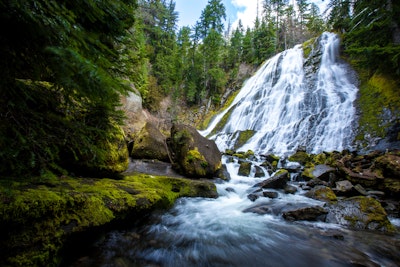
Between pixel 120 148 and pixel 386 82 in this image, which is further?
pixel 386 82

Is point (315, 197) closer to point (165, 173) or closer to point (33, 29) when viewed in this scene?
point (165, 173)

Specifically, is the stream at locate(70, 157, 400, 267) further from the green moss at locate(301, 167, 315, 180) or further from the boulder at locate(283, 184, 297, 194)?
the green moss at locate(301, 167, 315, 180)

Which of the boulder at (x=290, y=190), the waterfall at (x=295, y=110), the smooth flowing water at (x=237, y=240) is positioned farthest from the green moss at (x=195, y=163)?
the waterfall at (x=295, y=110)

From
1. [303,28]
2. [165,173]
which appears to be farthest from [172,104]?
[303,28]

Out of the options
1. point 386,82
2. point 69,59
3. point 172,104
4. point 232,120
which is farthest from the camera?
point 172,104

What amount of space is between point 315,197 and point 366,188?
207 cm

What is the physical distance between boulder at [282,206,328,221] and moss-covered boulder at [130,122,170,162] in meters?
6.34

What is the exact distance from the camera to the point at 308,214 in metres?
5.06

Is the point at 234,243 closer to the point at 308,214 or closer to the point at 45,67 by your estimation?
the point at 308,214

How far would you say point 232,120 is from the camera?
74.6 feet

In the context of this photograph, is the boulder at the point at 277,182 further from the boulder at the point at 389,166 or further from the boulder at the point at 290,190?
the boulder at the point at 389,166

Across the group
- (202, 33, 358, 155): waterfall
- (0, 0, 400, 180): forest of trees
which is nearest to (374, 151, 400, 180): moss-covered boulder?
(202, 33, 358, 155): waterfall

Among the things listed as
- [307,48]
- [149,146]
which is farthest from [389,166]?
[307,48]

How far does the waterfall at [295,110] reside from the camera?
14.3 metres
